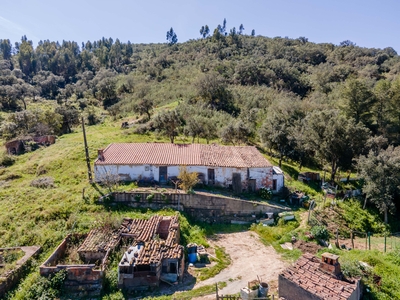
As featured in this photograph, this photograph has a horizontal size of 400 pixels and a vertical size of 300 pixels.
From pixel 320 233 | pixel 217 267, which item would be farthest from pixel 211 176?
pixel 217 267

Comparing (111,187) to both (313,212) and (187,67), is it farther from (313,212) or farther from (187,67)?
(187,67)

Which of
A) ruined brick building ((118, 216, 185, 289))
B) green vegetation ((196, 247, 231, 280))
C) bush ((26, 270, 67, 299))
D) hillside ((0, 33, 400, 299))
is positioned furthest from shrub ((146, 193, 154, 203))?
bush ((26, 270, 67, 299))

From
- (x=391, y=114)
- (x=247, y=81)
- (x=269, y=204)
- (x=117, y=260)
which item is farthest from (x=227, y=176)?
(x=247, y=81)

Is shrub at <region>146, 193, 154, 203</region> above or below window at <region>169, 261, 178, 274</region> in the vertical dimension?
above

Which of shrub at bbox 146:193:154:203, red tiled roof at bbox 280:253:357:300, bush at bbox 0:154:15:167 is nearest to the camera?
red tiled roof at bbox 280:253:357:300

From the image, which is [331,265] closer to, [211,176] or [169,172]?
[211,176]

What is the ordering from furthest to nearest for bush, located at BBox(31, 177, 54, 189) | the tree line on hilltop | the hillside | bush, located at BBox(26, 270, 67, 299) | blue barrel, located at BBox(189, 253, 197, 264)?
1. the tree line on hilltop
2. bush, located at BBox(31, 177, 54, 189)
3. the hillside
4. blue barrel, located at BBox(189, 253, 197, 264)
5. bush, located at BBox(26, 270, 67, 299)

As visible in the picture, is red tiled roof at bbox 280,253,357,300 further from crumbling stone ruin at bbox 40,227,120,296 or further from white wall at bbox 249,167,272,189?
white wall at bbox 249,167,272,189
